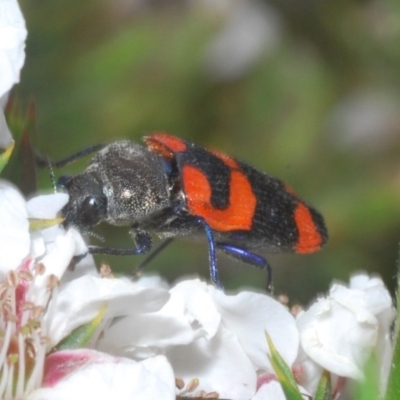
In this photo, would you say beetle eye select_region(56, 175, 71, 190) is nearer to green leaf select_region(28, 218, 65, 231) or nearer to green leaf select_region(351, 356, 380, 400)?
green leaf select_region(28, 218, 65, 231)

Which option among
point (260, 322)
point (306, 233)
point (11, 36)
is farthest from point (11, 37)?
point (306, 233)

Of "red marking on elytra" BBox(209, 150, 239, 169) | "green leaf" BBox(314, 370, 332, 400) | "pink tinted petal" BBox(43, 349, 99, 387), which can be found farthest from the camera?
"red marking on elytra" BBox(209, 150, 239, 169)

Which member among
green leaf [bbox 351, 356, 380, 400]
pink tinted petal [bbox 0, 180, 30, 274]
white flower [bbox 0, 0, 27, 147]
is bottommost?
pink tinted petal [bbox 0, 180, 30, 274]

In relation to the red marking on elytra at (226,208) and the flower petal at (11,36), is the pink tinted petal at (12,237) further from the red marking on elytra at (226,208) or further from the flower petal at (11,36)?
the red marking on elytra at (226,208)

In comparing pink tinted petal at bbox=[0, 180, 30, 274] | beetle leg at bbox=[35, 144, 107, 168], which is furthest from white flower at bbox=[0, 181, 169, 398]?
beetle leg at bbox=[35, 144, 107, 168]

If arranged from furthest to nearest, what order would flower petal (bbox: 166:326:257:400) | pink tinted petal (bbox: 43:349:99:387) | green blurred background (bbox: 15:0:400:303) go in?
green blurred background (bbox: 15:0:400:303) → flower petal (bbox: 166:326:257:400) → pink tinted petal (bbox: 43:349:99:387)

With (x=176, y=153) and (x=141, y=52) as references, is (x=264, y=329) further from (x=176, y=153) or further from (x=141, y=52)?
(x=141, y=52)

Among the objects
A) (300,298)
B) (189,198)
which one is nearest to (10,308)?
(189,198)

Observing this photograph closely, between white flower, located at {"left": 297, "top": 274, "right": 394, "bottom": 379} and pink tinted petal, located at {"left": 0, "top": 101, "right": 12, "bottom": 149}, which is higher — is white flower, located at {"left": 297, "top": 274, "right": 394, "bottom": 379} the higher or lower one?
the lower one

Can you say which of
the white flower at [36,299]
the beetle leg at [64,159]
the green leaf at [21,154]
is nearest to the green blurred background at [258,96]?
the beetle leg at [64,159]
